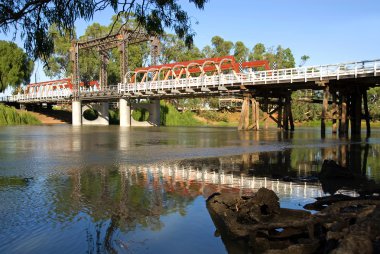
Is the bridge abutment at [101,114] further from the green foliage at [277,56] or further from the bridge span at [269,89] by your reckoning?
the green foliage at [277,56]

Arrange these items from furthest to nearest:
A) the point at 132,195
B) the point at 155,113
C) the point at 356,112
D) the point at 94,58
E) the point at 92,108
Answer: the point at 94,58 < the point at 92,108 < the point at 155,113 < the point at 356,112 < the point at 132,195

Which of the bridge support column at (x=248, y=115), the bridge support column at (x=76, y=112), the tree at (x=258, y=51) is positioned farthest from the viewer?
the tree at (x=258, y=51)

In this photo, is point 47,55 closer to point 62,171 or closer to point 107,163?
point 62,171

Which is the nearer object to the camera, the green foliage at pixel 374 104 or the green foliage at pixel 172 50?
the green foliage at pixel 374 104

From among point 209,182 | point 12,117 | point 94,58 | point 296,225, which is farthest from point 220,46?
point 296,225

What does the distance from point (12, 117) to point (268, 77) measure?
1848 inches

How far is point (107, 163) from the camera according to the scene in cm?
1536

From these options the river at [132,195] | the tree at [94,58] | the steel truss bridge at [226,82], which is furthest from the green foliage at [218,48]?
the river at [132,195]

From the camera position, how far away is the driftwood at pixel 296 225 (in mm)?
4324

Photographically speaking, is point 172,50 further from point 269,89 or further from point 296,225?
point 296,225

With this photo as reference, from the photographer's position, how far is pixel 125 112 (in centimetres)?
6956

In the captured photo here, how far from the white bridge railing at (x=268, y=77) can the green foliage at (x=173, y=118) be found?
13093mm

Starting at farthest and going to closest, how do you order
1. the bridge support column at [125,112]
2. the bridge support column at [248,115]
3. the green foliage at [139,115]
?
the green foliage at [139,115] < the bridge support column at [125,112] < the bridge support column at [248,115]

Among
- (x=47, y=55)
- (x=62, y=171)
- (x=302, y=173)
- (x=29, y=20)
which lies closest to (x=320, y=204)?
(x=302, y=173)
